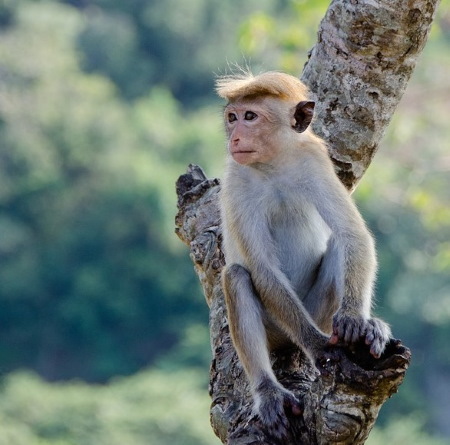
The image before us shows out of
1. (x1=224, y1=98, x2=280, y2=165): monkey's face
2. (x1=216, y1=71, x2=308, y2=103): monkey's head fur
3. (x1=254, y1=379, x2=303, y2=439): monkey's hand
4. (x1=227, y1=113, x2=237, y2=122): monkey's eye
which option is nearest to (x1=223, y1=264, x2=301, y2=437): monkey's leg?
(x1=254, y1=379, x2=303, y2=439): monkey's hand

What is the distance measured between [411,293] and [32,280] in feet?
67.3

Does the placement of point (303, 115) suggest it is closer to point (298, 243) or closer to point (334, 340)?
point (298, 243)

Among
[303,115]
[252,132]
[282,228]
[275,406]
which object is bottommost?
[275,406]

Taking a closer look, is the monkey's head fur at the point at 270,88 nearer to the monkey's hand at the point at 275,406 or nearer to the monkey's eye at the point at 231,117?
the monkey's eye at the point at 231,117

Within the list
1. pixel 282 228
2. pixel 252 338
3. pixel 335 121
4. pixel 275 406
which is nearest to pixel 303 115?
pixel 335 121

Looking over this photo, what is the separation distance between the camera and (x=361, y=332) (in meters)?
6.66

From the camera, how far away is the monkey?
774 centimetres

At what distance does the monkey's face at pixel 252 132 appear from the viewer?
321 inches

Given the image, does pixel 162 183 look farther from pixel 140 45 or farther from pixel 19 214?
pixel 140 45

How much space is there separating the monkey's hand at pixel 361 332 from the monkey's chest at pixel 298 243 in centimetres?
107

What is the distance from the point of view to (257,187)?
27.2 ft

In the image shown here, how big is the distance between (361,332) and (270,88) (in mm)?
2119

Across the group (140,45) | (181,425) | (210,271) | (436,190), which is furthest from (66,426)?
(140,45)

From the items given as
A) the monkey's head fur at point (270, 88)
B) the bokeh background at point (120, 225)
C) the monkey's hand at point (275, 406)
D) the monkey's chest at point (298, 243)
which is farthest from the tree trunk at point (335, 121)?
the bokeh background at point (120, 225)
